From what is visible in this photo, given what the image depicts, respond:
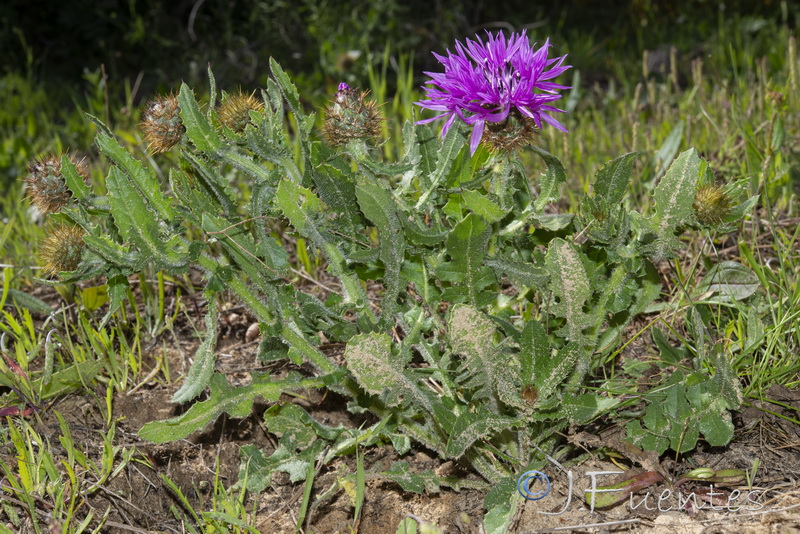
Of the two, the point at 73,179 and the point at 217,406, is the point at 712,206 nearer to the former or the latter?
the point at 217,406

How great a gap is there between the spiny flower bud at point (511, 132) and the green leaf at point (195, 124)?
2.40ft

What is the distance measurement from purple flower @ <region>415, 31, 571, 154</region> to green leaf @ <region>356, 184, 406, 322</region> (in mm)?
223

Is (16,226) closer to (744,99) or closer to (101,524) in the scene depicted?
(101,524)

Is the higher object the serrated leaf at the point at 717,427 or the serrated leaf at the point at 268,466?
the serrated leaf at the point at 717,427

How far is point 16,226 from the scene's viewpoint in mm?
3451

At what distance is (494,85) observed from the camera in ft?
5.87

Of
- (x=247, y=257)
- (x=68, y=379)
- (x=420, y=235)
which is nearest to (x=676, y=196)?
(x=420, y=235)

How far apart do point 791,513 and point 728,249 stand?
1.20 metres

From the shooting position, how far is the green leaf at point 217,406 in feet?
6.16

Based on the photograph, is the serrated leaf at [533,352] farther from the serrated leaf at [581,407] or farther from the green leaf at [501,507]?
the green leaf at [501,507]

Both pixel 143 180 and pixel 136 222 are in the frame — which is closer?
pixel 136 222

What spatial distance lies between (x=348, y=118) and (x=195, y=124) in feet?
1.33

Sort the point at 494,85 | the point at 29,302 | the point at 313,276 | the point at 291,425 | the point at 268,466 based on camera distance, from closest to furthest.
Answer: the point at 494,85
the point at 268,466
the point at 291,425
the point at 29,302
the point at 313,276

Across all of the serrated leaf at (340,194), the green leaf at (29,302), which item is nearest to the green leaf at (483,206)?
the serrated leaf at (340,194)
